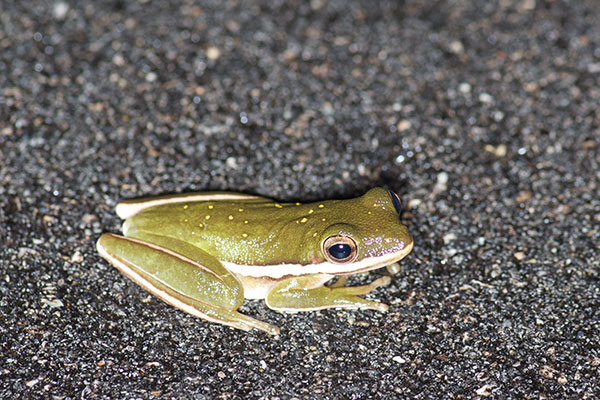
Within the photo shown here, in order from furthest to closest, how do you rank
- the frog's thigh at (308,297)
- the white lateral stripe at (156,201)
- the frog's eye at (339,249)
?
the white lateral stripe at (156,201), the frog's thigh at (308,297), the frog's eye at (339,249)

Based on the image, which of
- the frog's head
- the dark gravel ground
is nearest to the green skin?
the frog's head

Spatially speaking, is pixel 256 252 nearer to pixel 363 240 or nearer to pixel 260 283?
pixel 260 283

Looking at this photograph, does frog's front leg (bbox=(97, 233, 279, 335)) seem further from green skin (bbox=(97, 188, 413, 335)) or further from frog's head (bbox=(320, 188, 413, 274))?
frog's head (bbox=(320, 188, 413, 274))

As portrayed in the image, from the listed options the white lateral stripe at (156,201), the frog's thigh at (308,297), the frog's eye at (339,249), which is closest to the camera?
the frog's eye at (339,249)

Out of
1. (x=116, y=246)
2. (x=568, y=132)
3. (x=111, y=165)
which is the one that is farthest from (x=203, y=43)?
(x=568, y=132)

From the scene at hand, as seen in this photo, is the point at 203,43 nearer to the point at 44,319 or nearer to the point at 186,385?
the point at 44,319

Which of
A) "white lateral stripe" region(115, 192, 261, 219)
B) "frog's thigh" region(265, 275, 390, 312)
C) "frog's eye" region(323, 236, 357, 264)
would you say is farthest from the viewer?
"white lateral stripe" region(115, 192, 261, 219)

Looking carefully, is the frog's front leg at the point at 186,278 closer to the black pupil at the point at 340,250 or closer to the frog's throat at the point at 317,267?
the frog's throat at the point at 317,267

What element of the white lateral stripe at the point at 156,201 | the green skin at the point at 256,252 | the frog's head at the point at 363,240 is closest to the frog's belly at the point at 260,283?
the green skin at the point at 256,252
